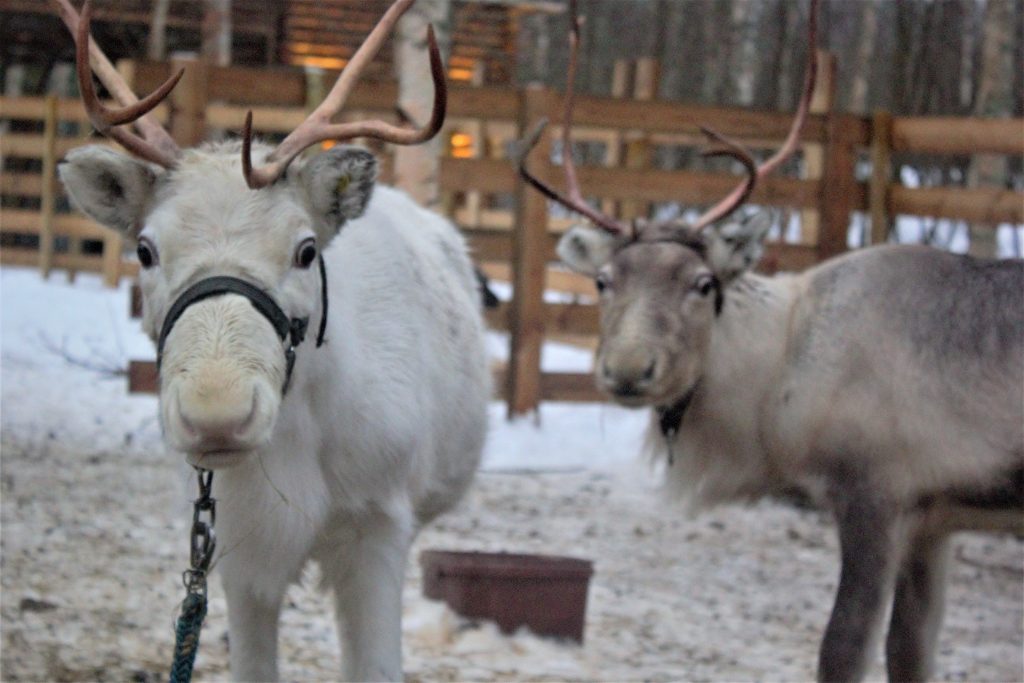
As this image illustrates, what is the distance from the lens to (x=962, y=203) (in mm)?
8320

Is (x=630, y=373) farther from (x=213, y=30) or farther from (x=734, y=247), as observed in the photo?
(x=213, y=30)

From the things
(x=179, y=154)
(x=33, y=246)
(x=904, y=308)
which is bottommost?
(x=33, y=246)

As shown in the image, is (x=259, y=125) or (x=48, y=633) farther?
(x=259, y=125)

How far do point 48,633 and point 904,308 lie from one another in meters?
2.94

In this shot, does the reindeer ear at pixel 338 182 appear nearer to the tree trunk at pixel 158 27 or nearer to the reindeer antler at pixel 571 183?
the reindeer antler at pixel 571 183

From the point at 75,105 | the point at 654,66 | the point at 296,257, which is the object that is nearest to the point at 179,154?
the point at 296,257

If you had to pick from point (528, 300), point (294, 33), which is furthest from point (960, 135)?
point (294, 33)

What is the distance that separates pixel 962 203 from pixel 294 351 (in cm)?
618

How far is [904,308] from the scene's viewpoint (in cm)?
486

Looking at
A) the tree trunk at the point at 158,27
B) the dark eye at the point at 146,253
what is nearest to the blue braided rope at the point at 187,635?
the dark eye at the point at 146,253

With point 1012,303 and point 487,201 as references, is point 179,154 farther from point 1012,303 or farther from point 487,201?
point 487,201

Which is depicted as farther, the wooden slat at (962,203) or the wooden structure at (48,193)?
the wooden structure at (48,193)

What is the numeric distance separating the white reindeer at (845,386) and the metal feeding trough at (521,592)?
20.4 inches

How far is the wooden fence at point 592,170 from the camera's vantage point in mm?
8133
